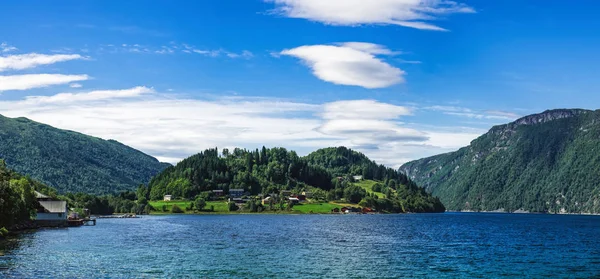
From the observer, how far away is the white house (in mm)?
153500

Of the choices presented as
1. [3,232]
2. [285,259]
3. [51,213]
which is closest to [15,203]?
[3,232]

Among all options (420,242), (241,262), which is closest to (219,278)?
(241,262)

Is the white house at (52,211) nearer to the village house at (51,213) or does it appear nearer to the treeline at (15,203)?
the village house at (51,213)

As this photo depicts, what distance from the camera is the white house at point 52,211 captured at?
504 ft

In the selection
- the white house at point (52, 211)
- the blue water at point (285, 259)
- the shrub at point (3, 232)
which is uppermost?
the white house at point (52, 211)

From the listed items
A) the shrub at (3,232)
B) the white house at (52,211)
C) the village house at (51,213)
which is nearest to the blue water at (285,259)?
the shrub at (3,232)

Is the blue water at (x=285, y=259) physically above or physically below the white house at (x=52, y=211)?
below

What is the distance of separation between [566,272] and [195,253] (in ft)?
171

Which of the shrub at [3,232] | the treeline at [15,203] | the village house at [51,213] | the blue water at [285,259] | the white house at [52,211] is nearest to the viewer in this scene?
the blue water at [285,259]

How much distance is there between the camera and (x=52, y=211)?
155250 mm

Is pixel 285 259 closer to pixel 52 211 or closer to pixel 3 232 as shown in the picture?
pixel 3 232

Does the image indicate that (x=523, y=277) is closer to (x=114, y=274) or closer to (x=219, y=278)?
(x=219, y=278)

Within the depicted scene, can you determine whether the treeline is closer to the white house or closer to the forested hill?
the forested hill

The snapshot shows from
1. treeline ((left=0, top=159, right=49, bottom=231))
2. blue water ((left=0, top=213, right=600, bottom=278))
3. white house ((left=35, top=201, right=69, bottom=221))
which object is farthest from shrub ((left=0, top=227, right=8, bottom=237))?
white house ((left=35, top=201, right=69, bottom=221))
